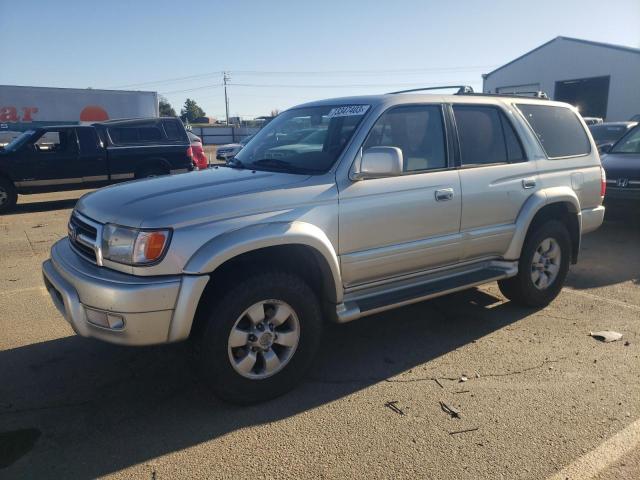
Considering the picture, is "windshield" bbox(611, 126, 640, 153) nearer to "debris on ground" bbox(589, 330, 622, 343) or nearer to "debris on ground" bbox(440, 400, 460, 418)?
"debris on ground" bbox(589, 330, 622, 343)

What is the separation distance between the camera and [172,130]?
40.9 ft

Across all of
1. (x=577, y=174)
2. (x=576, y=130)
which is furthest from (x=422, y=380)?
(x=576, y=130)

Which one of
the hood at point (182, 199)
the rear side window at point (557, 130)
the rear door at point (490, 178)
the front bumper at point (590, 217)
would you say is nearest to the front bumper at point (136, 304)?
the hood at point (182, 199)

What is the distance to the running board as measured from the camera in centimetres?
352

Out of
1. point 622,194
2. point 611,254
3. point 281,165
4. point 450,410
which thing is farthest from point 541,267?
point 622,194

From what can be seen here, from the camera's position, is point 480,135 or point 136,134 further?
point 136,134

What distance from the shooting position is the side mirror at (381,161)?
133 inches

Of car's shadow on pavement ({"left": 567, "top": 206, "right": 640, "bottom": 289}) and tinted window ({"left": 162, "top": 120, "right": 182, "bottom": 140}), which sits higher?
tinted window ({"left": 162, "top": 120, "right": 182, "bottom": 140})

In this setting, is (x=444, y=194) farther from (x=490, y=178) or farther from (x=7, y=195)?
(x=7, y=195)

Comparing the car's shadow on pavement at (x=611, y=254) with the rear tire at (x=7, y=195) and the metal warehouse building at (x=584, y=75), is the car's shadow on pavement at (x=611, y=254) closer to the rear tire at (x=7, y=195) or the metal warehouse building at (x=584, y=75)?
the rear tire at (x=7, y=195)

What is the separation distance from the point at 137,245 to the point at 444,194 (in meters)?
2.25

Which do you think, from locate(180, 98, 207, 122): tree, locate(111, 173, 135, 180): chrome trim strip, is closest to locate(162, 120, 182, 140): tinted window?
locate(111, 173, 135, 180): chrome trim strip

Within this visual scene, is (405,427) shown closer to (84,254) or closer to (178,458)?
(178,458)

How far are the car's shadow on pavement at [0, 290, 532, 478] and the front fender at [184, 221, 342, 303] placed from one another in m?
0.68
